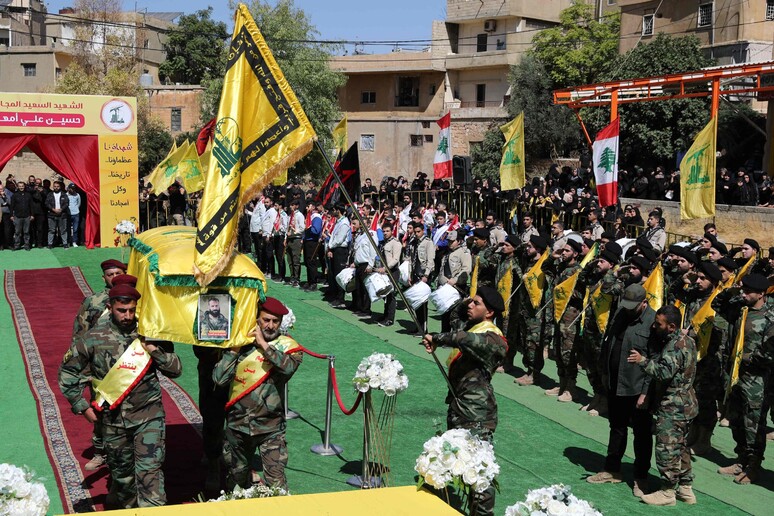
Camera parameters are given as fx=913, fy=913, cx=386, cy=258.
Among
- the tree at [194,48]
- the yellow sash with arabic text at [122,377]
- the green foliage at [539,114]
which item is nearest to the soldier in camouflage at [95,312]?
the yellow sash with arabic text at [122,377]

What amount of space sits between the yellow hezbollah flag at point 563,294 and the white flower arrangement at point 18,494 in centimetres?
795

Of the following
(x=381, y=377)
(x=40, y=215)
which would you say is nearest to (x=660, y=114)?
(x=40, y=215)

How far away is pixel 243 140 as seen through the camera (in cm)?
705

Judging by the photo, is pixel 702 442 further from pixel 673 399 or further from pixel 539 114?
pixel 539 114

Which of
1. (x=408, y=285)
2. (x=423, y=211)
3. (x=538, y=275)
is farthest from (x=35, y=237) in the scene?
(x=538, y=275)

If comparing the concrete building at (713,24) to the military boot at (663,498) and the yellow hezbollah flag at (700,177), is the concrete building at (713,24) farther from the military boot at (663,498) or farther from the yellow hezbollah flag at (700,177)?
the military boot at (663,498)

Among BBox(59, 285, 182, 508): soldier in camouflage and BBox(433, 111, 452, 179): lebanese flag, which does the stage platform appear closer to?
BBox(59, 285, 182, 508): soldier in camouflage

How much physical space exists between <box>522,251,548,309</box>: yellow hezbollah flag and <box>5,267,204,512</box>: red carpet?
454cm

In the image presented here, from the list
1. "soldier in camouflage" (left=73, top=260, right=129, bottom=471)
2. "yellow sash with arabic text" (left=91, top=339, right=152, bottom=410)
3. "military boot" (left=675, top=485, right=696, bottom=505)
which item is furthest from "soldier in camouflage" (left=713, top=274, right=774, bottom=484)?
"soldier in camouflage" (left=73, top=260, right=129, bottom=471)

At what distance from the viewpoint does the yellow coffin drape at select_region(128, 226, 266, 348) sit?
6992 mm

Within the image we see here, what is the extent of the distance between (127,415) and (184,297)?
100 cm

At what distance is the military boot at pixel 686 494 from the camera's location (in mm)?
8266

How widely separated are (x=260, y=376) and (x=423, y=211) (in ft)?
43.4

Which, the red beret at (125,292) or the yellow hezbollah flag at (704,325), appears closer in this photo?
the red beret at (125,292)
